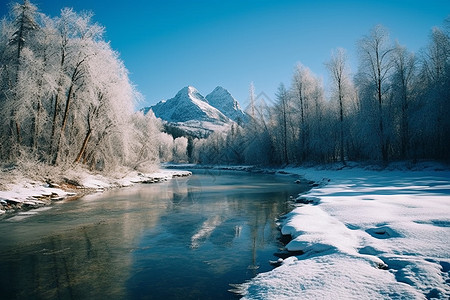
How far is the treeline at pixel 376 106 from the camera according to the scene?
2389 centimetres

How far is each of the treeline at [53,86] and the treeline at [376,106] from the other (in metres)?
27.4

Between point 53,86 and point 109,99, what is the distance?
5.22 m

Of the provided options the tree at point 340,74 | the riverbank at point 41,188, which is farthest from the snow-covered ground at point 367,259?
the tree at point 340,74

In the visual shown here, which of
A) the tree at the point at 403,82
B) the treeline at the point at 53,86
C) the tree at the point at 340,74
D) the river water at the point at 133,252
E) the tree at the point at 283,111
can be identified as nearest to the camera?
the river water at the point at 133,252

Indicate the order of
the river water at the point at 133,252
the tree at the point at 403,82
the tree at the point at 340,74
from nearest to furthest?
the river water at the point at 133,252 < the tree at the point at 403,82 < the tree at the point at 340,74

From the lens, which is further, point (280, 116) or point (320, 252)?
point (280, 116)

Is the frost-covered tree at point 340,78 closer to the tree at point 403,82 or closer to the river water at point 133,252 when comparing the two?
the tree at point 403,82

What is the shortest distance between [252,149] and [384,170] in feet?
113

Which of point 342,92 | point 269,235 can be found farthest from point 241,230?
point 342,92

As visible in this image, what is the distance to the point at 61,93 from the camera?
20.1 m

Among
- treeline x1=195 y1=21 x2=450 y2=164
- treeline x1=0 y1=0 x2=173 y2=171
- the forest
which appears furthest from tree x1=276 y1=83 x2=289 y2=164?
treeline x1=0 y1=0 x2=173 y2=171

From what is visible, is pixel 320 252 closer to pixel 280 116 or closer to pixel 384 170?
pixel 384 170

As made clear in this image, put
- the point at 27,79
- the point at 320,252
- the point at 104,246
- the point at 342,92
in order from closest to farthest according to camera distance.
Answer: the point at 320,252
the point at 104,246
the point at 27,79
the point at 342,92

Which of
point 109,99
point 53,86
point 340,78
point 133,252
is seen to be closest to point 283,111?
point 340,78
